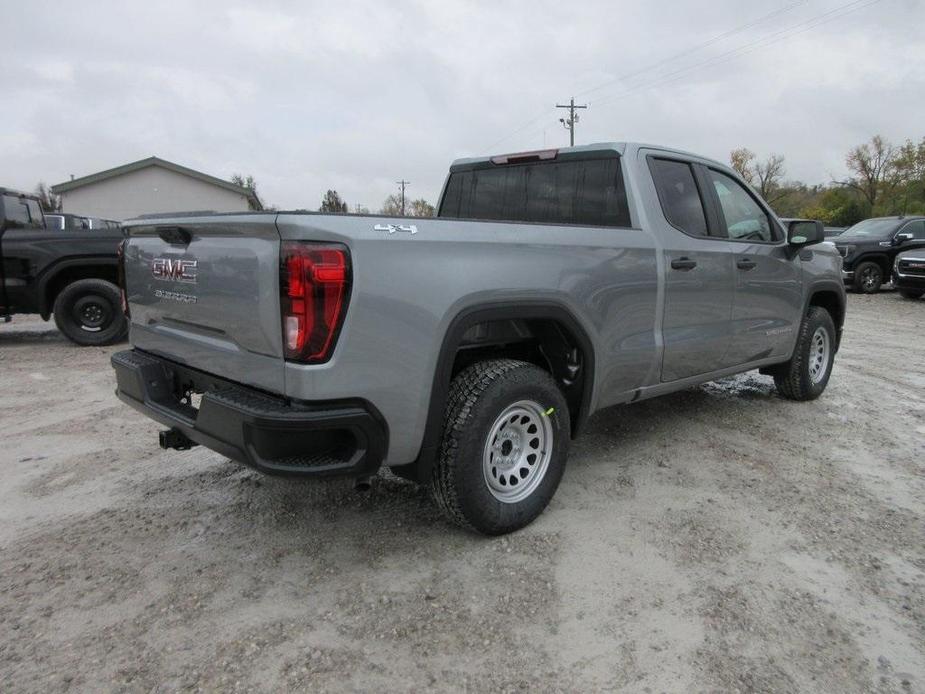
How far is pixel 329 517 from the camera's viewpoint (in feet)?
10.8

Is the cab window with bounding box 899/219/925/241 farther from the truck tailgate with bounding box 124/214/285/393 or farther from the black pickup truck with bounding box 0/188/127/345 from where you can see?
the truck tailgate with bounding box 124/214/285/393

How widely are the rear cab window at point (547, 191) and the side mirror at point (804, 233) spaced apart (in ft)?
5.92

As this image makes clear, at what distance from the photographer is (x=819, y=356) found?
5645 millimetres

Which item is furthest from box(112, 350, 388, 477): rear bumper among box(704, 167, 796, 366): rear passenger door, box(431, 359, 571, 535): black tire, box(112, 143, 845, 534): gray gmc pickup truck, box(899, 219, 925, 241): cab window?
box(899, 219, 925, 241): cab window

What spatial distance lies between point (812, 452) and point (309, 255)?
3639mm

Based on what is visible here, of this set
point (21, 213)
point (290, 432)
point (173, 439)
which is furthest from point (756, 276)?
point (21, 213)

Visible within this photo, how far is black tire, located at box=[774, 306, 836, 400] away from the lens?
5238 millimetres

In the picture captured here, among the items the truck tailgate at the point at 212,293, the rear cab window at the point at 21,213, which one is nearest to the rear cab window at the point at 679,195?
the truck tailgate at the point at 212,293

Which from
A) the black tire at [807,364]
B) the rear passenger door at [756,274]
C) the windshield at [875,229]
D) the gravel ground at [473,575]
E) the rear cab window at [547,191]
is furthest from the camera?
the windshield at [875,229]

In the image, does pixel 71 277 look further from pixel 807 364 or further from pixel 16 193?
pixel 807 364

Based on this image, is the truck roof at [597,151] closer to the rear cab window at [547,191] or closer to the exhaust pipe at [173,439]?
the rear cab window at [547,191]

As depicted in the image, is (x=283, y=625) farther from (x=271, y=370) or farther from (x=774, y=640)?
(x=774, y=640)

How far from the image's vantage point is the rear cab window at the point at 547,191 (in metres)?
3.71

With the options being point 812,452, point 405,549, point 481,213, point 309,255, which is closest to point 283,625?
point 405,549
